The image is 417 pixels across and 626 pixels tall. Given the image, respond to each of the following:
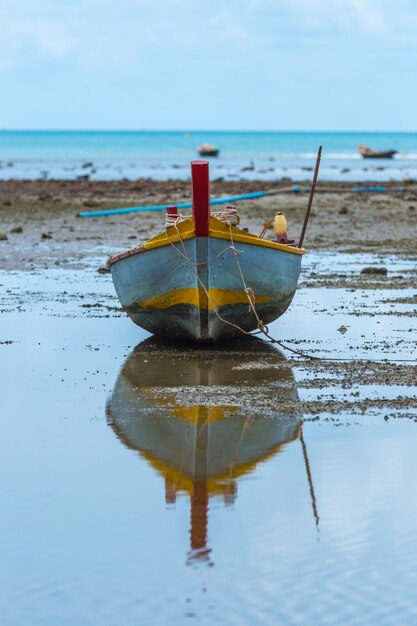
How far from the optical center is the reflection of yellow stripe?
1119 cm

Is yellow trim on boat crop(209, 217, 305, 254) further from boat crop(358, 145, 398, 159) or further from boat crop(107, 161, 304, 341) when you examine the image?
boat crop(358, 145, 398, 159)

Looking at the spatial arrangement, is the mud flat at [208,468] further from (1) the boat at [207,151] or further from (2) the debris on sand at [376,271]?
(1) the boat at [207,151]

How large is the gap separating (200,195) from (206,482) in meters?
4.29

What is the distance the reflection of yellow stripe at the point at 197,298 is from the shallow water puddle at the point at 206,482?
1.47 ft

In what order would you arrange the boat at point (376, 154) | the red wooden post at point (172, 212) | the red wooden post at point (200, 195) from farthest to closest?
the boat at point (376, 154) < the red wooden post at point (172, 212) < the red wooden post at point (200, 195)

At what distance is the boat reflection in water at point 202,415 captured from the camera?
6973 millimetres

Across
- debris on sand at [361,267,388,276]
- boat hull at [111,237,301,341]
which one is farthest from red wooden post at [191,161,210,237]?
debris on sand at [361,267,388,276]

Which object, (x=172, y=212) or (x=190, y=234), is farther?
(x=172, y=212)

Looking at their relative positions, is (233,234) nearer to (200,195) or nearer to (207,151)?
(200,195)

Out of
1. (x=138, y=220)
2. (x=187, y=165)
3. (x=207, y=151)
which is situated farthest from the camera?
(x=207, y=151)

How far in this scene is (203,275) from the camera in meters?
11.1

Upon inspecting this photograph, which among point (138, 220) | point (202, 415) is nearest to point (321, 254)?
point (138, 220)

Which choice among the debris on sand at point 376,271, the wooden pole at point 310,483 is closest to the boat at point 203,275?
the wooden pole at point 310,483

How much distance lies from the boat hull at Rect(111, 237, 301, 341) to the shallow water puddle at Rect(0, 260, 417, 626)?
0.26 meters
